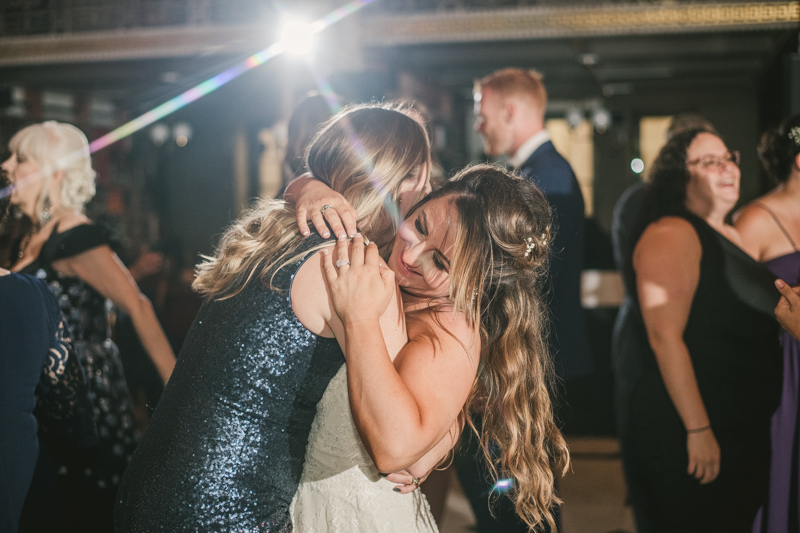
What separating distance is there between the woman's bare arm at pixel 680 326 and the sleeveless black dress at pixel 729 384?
4cm

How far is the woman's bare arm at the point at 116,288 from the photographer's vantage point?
206 cm

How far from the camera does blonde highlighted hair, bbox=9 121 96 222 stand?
2.10 meters

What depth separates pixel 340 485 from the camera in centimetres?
127

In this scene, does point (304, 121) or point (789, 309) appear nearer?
point (789, 309)

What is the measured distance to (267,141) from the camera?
9.14m

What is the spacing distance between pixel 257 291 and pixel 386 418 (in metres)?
0.34

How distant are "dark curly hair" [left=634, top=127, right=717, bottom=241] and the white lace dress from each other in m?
1.31

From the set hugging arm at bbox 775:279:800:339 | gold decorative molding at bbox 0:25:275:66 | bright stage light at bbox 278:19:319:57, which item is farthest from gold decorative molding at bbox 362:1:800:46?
hugging arm at bbox 775:279:800:339

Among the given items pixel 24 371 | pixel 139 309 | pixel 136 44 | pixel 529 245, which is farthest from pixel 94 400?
pixel 136 44

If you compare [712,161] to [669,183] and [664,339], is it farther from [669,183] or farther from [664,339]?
[664,339]

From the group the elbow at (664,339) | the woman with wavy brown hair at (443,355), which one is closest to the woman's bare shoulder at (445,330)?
the woman with wavy brown hair at (443,355)

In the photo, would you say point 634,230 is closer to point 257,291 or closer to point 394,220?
point 394,220

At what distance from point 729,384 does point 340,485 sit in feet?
4.48

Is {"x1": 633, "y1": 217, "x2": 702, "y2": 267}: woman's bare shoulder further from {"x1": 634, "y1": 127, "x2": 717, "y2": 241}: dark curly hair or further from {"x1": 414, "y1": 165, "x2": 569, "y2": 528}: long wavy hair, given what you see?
{"x1": 414, "y1": 165, "x2": 569, "y2": 528}: long wavy hair
